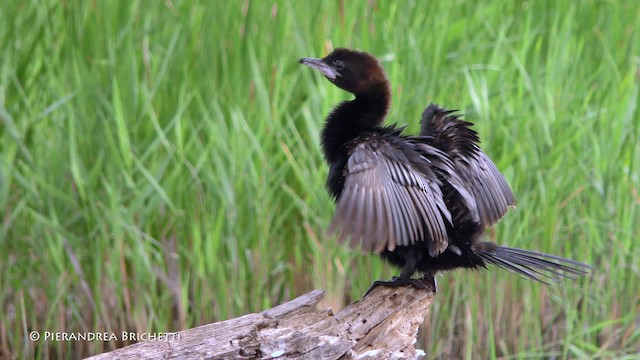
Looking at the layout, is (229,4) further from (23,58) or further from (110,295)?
(110,295)

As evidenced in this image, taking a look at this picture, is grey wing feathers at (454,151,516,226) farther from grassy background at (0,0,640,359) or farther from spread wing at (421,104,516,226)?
grassy background at (0,0,640,359)

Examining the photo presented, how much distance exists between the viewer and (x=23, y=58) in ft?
13.0

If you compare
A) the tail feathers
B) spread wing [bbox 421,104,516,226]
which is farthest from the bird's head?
the tail feathers

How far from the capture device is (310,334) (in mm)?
2674

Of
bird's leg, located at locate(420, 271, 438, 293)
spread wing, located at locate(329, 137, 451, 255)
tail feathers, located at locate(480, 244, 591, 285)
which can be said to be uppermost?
spread wing, located at locate(329, 137, 451, 255)

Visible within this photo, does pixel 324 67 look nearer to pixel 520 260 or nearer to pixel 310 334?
pixel 520 260

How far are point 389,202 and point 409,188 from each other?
0.35 ft

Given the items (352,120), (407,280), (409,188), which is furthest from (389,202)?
(352,120)

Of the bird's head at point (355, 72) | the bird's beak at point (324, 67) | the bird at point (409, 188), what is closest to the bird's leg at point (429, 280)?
the bird at point (409, 188)

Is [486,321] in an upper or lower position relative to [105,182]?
lower

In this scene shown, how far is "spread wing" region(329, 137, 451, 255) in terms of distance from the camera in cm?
262

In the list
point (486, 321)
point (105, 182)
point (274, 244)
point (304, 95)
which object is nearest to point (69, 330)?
point (105, 182)

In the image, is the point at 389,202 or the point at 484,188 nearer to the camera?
the point at 389,202

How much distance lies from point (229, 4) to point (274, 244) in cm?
123
